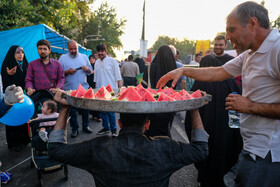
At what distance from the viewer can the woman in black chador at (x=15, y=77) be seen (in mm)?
4387

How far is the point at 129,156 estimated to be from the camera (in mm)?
1304

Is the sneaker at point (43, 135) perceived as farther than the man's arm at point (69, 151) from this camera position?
Yes

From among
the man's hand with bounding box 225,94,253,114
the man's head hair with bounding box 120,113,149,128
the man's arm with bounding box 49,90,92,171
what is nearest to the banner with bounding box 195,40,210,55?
the man's hand with bounding box 225,94,253,114

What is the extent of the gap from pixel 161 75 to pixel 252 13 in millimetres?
2279

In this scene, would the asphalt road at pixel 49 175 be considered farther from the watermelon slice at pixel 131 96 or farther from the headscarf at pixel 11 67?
the watermelon slice at pixel 131 96

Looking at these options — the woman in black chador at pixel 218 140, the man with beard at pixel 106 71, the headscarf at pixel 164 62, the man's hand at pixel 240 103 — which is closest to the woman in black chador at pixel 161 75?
the headscarf at pixel 164 62

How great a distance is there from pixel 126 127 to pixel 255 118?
1177 mm

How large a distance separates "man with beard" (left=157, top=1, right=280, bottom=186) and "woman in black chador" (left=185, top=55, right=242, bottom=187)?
147 cm

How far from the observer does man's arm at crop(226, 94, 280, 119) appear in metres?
1.47

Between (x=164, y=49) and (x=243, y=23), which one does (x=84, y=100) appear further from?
(x=164, y=49)

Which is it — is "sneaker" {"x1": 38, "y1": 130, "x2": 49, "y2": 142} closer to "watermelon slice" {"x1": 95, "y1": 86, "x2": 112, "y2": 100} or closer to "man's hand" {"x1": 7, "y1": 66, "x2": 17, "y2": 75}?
"watermelon slice" {"x1": 95, "y1": 86, "x2": 112, "y2": 100}

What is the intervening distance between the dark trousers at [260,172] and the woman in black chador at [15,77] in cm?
480

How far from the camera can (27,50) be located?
6.75m

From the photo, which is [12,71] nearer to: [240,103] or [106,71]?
[106,71]
